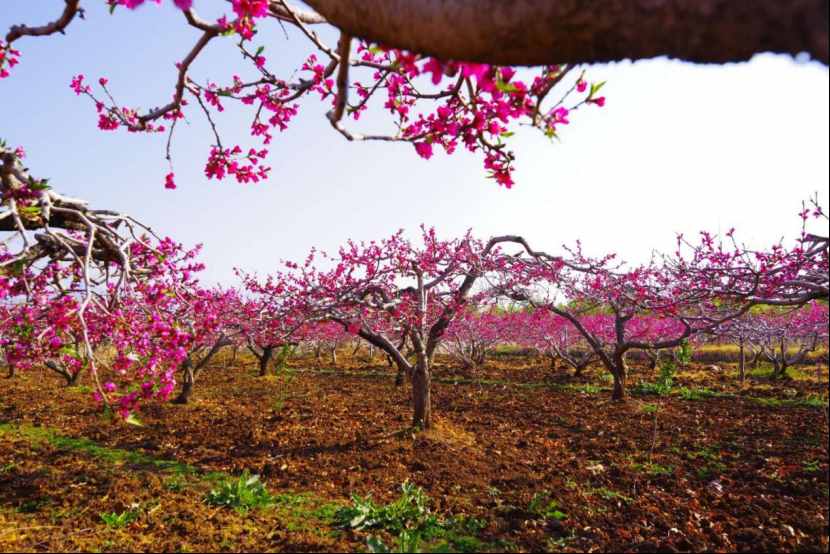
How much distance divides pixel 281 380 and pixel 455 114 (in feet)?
48.6

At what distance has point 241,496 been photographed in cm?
494

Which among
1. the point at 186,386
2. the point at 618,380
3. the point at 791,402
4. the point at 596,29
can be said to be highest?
the point at 596,29

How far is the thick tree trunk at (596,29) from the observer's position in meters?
1.37

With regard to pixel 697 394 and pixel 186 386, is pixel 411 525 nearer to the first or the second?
pixel 186 386

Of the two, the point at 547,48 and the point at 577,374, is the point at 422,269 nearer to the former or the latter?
the point at 547,48

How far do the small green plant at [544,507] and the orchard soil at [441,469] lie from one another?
0.08ft

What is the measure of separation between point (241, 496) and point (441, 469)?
8.06 ft

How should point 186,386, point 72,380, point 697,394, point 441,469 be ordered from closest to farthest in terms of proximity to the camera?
point 441,469
point 186,386
point 697,394
point 72,380

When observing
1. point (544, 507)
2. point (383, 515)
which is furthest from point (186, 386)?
point (544, 507)

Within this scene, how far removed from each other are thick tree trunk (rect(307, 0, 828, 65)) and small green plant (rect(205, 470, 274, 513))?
4820mm

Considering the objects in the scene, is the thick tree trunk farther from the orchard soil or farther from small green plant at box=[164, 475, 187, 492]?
small green plant at box=[164, 475, 187, 492]

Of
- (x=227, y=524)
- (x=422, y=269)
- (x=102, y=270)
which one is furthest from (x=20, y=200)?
(x=422, y=269)

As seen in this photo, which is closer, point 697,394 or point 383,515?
point 383,515

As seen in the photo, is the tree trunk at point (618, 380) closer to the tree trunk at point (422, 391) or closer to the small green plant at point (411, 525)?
the tree trunk at point (422, 391)
